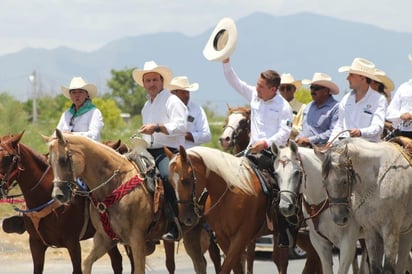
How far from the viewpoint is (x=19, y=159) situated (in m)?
13.8

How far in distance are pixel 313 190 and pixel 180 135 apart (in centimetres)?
211

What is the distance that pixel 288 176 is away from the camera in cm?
1265

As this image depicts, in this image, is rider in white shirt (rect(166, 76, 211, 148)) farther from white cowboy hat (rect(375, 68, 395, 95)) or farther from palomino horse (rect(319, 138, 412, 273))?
palomino horse (rect(319, 138, 412, 273))

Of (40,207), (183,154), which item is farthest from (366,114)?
(40,207)

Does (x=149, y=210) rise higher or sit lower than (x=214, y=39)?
lower

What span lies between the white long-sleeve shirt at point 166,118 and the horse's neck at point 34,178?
1.39m

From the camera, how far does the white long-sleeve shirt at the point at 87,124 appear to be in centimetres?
1455

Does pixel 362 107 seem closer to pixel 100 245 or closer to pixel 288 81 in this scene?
pixel 100 245

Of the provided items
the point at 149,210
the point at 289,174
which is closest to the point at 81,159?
the point at 149,210

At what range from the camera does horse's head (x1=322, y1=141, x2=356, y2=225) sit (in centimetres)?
1216

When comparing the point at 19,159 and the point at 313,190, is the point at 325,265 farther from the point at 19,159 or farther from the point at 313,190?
the point at 19,159

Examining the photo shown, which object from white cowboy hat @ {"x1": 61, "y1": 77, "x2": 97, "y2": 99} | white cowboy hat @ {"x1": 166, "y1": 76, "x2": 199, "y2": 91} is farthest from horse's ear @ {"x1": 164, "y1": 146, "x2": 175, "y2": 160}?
white cowboy hat @ {"x1": 166, "y1": 76, "x2": 199, "y2": 91}

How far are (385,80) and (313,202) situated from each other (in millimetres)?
3551

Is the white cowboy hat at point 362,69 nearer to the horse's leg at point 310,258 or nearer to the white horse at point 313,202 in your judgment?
the white horse at point 313,202
